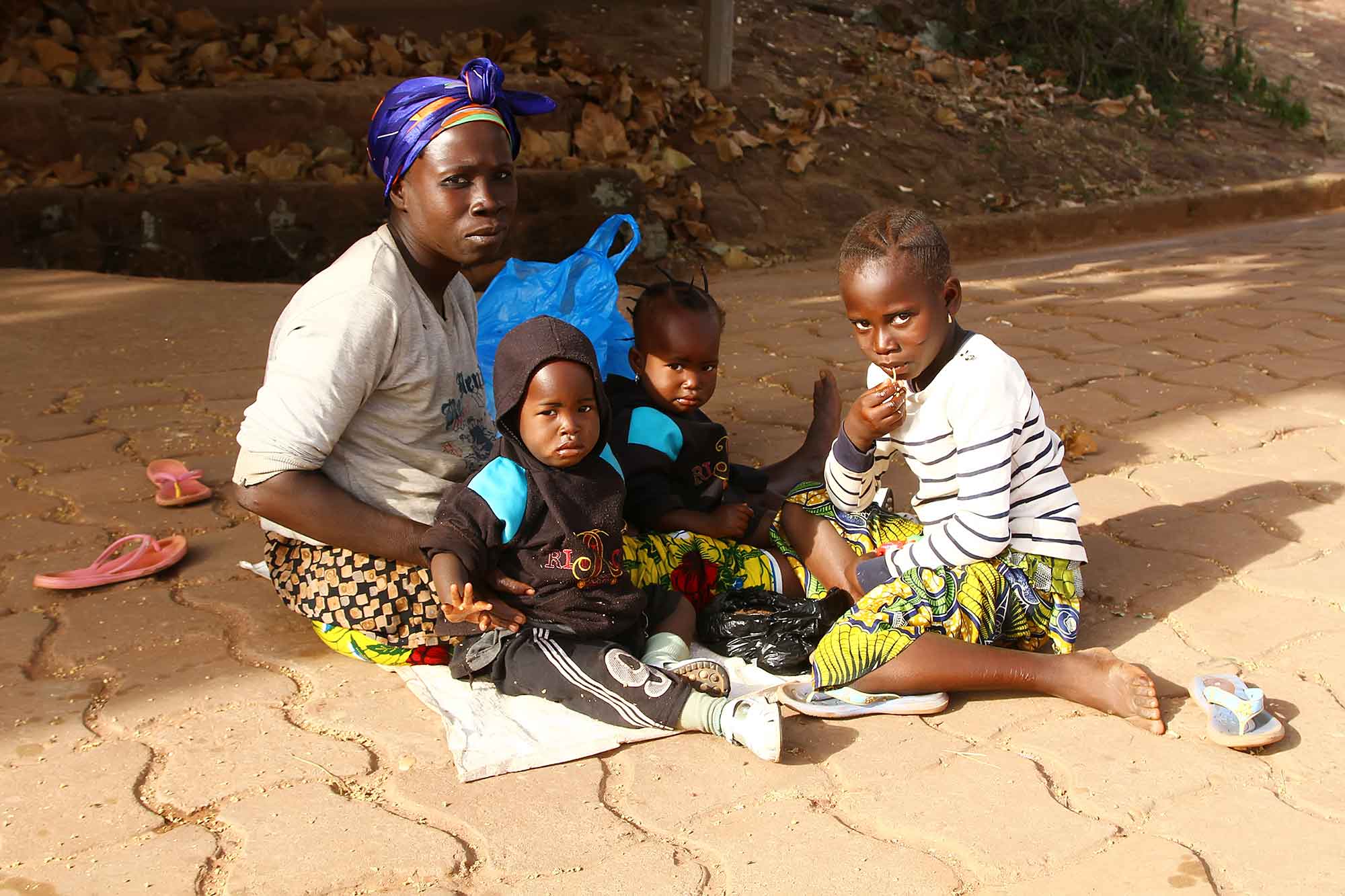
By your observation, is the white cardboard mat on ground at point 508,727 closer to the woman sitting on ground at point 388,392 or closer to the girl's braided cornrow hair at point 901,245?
the woman sitting on ground at point 388,392

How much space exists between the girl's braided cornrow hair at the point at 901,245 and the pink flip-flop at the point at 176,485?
1.90m

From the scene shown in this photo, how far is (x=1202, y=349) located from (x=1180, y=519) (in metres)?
1.77

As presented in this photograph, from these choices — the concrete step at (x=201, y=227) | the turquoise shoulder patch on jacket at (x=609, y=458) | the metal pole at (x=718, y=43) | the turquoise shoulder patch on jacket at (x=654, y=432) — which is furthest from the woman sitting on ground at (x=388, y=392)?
the metal pole at (x=718, y=43)

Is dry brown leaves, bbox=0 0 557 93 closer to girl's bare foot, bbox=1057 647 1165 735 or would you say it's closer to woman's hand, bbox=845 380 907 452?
woman's hand, bbox=845 380 907 452

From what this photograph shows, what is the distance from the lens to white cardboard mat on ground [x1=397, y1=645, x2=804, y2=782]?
7.08ft

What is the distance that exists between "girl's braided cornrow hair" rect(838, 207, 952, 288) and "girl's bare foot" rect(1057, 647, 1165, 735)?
773 mm

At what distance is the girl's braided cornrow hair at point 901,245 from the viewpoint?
2371 mm

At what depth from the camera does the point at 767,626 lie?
8.48ft

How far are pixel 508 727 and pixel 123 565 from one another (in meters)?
1.17

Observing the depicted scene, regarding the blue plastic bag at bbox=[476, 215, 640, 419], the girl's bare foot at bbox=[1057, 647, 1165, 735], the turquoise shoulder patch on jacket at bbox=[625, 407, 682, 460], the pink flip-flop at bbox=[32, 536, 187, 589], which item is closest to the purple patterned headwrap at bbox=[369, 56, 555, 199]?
Answer: the turquoise shoulder patch on jacket at bbox=[625, 407, 682, 460]

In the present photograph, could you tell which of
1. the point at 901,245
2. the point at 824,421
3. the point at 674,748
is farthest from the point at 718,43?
the point at 674,748

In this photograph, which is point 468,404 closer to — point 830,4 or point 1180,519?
point 1180,519

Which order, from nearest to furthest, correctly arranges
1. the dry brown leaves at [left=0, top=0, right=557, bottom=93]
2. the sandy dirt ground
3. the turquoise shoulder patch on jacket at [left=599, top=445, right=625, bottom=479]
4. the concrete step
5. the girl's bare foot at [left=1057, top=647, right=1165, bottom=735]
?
the sandy dirt ground < the girl's bare foot at [left=1057, top=647, right=1165, bottom=735] < the turquoise shoulder patch on jacket at [left=599, top=445, right=625, bottom=479] < the concrete step < the dry brown leaves at [left=0, top=0, right=557, bottom=93]

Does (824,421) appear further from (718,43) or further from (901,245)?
(718,43)
